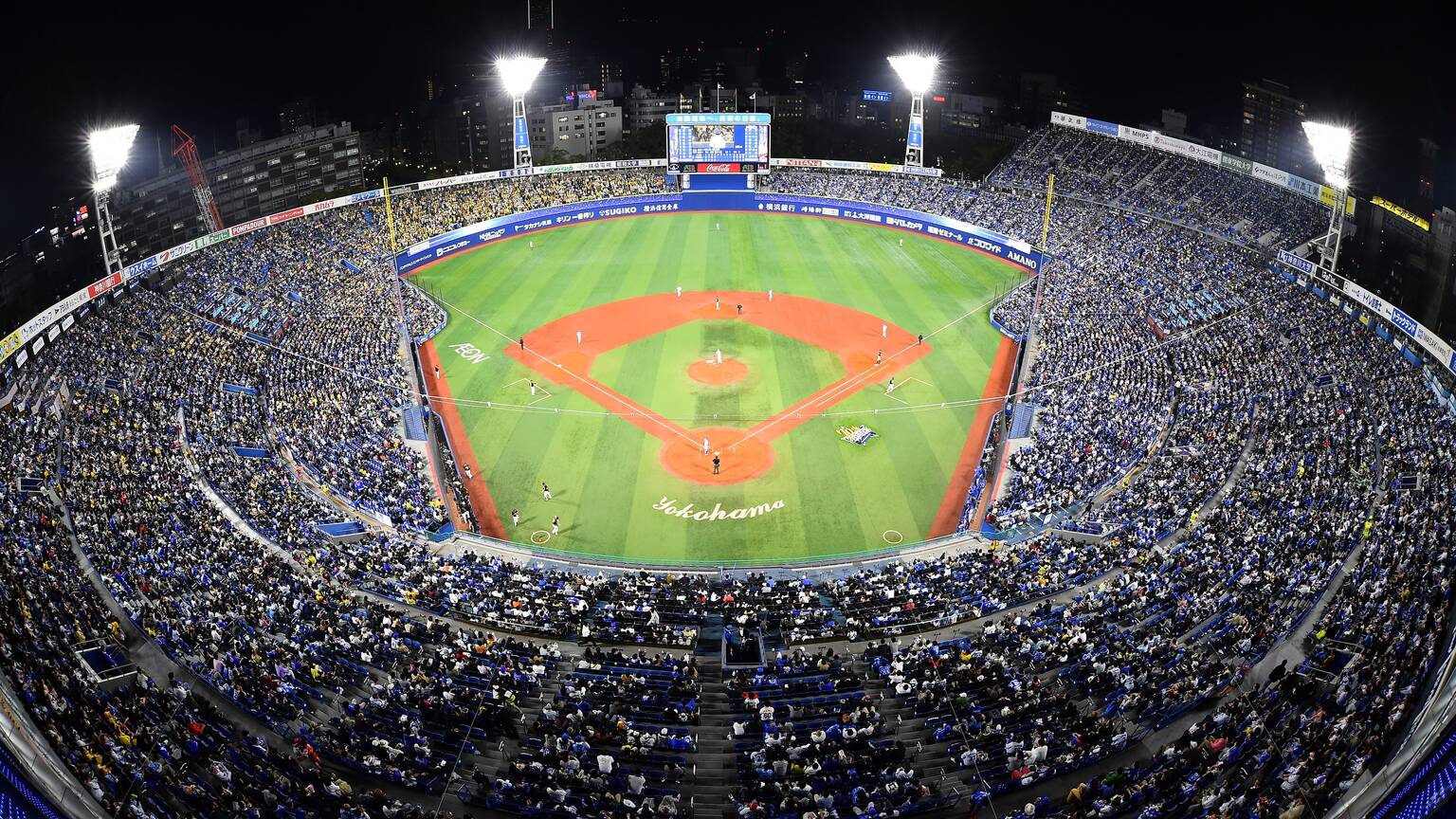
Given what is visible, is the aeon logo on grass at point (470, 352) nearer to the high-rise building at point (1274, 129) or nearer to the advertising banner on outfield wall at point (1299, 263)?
the advertising banner on outfield wall at point (1299, 263)

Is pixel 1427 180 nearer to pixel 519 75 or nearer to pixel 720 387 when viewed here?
pixel 720 387

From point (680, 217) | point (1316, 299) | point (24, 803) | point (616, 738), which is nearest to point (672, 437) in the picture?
point (616, 738)

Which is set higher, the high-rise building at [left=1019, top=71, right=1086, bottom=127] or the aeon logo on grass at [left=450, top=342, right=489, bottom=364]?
the high-rise building at [left=1019, top=71, right=1086, bottom=127]

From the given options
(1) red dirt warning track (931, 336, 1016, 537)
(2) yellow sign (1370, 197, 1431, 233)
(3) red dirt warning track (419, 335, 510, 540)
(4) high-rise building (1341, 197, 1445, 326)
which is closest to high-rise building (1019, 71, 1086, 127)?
(2) yellow sign (1370, 197, 1431, 233)

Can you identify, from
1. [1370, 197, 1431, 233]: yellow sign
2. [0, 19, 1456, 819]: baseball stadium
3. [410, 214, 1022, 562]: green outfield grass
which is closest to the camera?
[0, 19, 1456, 819]: baseball stadium

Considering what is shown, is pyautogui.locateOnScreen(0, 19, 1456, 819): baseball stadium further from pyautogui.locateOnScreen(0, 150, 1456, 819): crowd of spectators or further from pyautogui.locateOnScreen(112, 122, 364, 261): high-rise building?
pyautogui.locateOnScreen(112, 122, 364, 261): high-rise building
